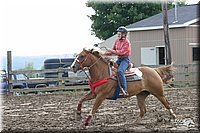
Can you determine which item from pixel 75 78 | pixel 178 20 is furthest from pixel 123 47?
pixel 178 20

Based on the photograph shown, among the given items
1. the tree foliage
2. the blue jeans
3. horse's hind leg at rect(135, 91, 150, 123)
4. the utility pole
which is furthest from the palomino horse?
the tree foliage

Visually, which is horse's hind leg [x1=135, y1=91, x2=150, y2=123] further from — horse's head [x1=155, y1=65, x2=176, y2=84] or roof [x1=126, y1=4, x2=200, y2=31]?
roof [x1=126, y1=4, x2=200, y2=31]

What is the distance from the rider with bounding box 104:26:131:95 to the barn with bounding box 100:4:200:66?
1843cm

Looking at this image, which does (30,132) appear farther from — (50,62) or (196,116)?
(50,62)

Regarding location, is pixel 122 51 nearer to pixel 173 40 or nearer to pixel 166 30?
pixel 166 30

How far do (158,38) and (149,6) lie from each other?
1027cm

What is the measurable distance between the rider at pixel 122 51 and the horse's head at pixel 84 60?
30 cm

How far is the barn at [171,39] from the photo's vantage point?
2739cm

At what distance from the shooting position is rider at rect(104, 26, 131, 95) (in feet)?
29.2

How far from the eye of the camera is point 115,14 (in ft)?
124

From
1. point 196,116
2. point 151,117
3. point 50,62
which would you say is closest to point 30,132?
point 151,117

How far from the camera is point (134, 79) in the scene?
30.6 ft

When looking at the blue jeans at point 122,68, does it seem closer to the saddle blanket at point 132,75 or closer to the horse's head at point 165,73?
the saddle blanket at point 132,75

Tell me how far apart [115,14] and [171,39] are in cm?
1059
